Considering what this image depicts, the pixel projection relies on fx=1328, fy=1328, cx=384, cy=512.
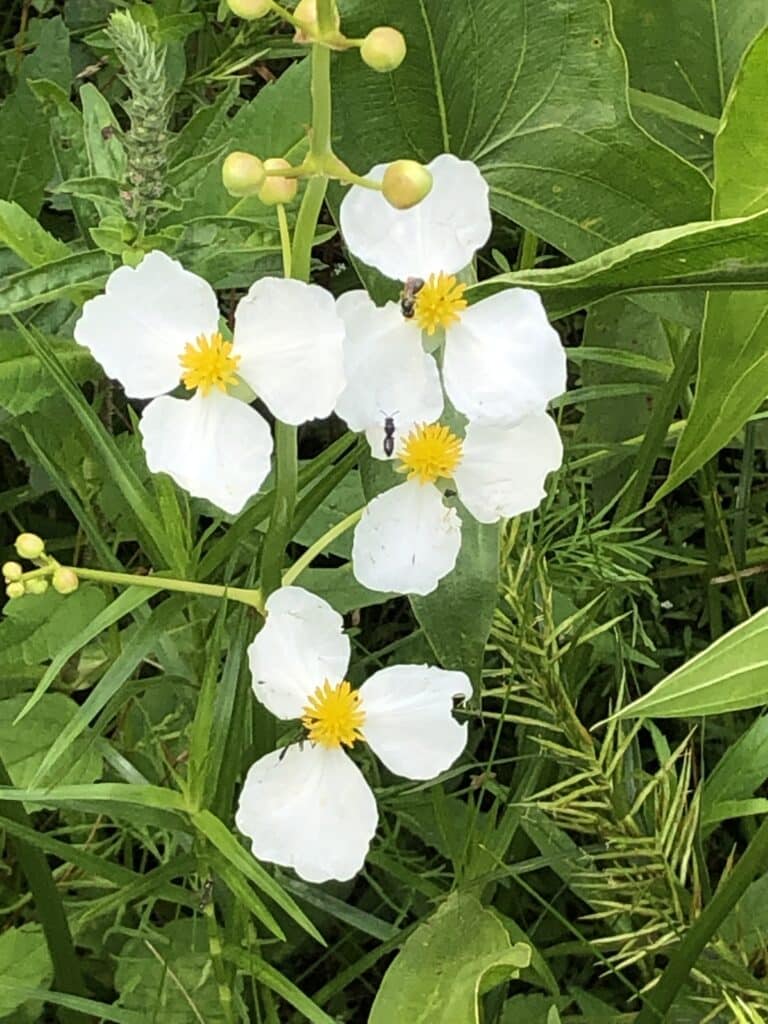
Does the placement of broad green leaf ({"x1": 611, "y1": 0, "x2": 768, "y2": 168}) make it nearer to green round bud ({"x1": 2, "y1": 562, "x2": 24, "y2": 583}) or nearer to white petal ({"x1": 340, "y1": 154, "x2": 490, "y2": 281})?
white petal ({"x1": 340, "y1": 154, "x2": 490, "y2": 281})

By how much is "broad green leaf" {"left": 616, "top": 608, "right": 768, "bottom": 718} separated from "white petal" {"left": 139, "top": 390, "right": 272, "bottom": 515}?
0.14 meters

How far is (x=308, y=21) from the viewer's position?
38 cm

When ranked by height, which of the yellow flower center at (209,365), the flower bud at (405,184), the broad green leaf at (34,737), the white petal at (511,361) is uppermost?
the flower bud at (405,184)

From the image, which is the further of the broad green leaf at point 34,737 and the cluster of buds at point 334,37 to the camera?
the broad green leaf at point 34,737

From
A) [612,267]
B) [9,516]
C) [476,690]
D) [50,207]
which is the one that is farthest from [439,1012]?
[50,207]

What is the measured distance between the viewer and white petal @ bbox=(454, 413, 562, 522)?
0.47 meters

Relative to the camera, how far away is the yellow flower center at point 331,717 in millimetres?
467

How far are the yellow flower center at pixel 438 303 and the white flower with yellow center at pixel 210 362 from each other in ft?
0.11

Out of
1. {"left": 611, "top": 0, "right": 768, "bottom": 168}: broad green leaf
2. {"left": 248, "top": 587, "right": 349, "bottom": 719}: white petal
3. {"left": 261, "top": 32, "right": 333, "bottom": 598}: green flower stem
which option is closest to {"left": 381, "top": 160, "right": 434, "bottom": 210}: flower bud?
{"left": 261, "top": 32, "right": 333, "bottom": 598}: green flower stem

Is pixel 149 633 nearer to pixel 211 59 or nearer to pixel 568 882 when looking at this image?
pixel 568 882

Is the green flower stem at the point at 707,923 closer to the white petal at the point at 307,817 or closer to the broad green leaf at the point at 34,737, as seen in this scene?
the white petal at the point at 307,817

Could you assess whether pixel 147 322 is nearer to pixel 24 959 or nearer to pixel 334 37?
pixel 334 37

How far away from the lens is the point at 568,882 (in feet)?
2.04

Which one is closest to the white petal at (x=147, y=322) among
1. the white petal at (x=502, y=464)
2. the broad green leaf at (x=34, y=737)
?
the white petal at (x=502, y=464)
